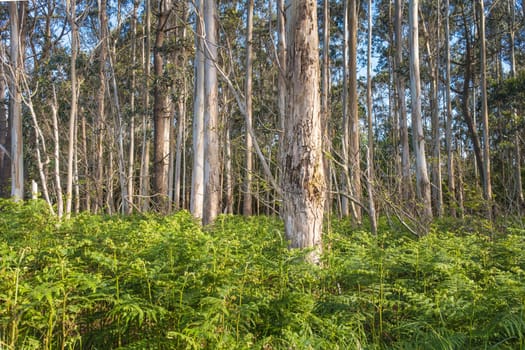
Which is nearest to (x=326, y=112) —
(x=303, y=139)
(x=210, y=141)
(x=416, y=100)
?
(x=303, y=139)

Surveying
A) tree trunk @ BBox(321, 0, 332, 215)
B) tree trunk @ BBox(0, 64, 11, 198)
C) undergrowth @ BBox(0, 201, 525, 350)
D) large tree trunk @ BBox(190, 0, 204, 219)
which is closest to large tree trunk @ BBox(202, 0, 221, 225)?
large tree trunk @ BBox(190, 0, 204, 219)

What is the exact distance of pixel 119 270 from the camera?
10.8ft

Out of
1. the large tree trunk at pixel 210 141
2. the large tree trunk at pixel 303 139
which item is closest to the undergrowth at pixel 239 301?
the large tree trunk at pixel 303 139

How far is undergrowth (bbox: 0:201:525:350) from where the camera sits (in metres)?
2.76

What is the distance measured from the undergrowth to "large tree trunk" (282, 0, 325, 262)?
722mm

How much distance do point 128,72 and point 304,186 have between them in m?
16.4

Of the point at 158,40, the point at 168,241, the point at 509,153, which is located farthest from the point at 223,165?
the point at 168,241

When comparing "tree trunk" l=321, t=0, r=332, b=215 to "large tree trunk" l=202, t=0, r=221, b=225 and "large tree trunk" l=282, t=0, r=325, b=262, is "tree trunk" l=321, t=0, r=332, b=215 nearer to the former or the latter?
"large tree trunk" l=282, t=0, r=325, b=262

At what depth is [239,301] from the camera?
316cm

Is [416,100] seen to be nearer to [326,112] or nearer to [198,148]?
[326,112]

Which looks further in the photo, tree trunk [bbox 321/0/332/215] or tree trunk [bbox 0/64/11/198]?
tree trunk [bbox 0/64/11/198]

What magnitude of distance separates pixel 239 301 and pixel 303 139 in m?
2.06

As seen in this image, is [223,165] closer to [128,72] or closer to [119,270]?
[128,72]

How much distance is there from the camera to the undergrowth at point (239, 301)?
2.76 m
